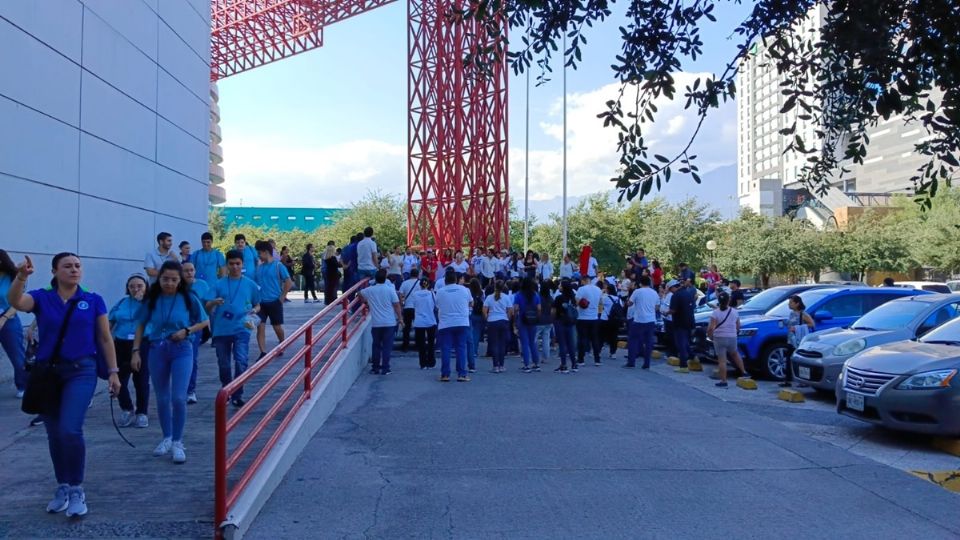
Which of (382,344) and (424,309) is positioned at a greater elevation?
(424,309)

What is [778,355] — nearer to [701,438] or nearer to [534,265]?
[701,438]

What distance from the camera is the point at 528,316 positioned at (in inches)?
536

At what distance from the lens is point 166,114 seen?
588 inches

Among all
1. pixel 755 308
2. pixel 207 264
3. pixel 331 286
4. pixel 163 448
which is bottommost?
pixel 163 448

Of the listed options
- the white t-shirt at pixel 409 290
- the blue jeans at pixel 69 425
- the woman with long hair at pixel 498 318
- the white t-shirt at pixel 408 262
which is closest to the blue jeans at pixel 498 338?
the woman with long hair at pixel 498 318

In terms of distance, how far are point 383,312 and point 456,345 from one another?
1.27 m

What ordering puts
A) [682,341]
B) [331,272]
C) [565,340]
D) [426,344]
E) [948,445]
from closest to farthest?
1. [948,445]
2. [426,344]
3. [565,340]
4. [682,341]
5. [331,272]

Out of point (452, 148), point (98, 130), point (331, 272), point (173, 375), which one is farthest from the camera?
point (452, 148)

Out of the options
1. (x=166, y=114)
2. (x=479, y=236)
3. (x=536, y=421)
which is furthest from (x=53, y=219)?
(x=479, y=236)

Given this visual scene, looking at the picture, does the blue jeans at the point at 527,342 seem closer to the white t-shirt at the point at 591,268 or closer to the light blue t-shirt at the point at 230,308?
the white t-shirt at the point at 591,268

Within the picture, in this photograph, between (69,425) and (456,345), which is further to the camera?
(456,345)

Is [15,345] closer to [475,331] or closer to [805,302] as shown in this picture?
[475,331]

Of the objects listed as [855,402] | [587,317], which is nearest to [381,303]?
[587,317]

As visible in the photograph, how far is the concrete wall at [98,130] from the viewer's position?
32.9 feet
